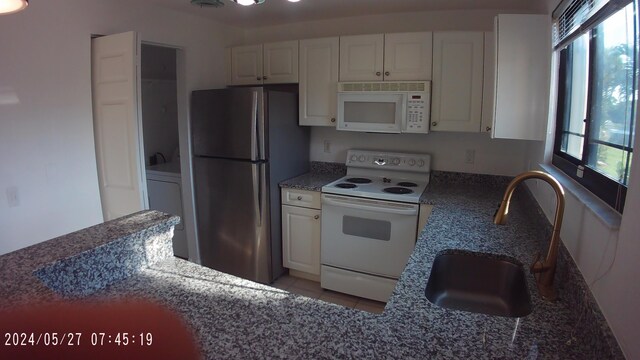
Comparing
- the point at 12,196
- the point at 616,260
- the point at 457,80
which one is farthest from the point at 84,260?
the point at 457,80

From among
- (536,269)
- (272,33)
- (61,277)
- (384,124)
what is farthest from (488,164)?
(61,277)

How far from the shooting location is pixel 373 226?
2.55 m

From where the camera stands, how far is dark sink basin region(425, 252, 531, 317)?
134 centimetres

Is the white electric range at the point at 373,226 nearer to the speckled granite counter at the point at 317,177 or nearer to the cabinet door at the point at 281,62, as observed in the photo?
the speckled granite counter at the point at 317,177

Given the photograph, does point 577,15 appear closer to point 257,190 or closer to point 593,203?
point 593,203

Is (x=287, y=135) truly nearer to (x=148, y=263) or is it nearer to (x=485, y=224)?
(x=485, y=224)

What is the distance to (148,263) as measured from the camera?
117 centimetres

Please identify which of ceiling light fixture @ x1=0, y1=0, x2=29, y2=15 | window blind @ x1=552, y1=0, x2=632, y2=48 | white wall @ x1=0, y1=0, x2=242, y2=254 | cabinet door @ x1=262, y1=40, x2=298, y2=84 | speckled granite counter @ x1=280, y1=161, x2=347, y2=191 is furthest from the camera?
cabinet door @ x1=262, y1=40, x2=298, y2=84

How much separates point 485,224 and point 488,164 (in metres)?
→ 1.11

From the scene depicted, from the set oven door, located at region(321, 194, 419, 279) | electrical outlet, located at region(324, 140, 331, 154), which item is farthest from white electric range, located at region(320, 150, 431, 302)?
electrical outlet, located at region(324, 140, 331, 154)

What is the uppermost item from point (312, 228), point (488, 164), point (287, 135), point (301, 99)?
point (301, 99)

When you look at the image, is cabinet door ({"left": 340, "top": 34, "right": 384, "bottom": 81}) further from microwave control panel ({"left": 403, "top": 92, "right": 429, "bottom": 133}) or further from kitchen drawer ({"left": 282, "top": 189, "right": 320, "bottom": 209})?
kitchen drawer ({"left": 282, "top": 189, "right": 320, "bottom": 209})

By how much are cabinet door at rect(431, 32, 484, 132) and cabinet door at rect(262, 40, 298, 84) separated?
1137mm

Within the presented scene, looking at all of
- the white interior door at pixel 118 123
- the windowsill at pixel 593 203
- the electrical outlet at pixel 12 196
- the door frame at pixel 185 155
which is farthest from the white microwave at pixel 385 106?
the electrical outlet at pixel 12 196
